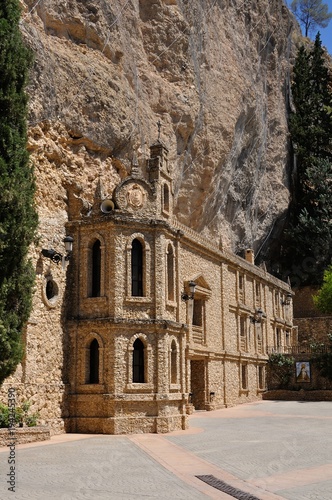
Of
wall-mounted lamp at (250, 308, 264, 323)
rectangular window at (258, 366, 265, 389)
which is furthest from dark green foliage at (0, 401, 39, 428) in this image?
rectangular window at (258, 366, 265, 389)

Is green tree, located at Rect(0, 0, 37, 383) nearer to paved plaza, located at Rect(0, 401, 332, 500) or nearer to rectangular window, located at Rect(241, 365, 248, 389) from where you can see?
paved plaza, located at Rect(0, 401, 332, 500)

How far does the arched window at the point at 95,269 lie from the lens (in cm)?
2366

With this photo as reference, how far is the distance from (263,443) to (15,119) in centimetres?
1203

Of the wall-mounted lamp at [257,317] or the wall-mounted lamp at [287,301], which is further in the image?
the wall-mounted lamp at [287,301]

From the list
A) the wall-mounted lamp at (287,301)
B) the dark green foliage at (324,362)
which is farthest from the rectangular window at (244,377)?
the wall-mounted lamp at (287,301)

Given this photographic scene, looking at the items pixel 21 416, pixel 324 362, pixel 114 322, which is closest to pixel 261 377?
pixel 324 362

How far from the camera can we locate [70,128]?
2516cm

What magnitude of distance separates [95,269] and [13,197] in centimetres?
762

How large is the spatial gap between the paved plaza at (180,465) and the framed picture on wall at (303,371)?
19.0 m

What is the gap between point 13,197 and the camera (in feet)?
55.0

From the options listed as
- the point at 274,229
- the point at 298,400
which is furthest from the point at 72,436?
the point at 274,229

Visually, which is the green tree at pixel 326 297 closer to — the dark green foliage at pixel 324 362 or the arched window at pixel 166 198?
the dark green foliage at pixel 324 362

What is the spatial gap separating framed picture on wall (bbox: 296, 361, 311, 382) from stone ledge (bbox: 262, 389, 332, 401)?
0.84m

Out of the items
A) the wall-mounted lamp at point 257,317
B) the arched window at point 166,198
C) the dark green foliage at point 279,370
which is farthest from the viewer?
the dark green foliage at point 279,370
